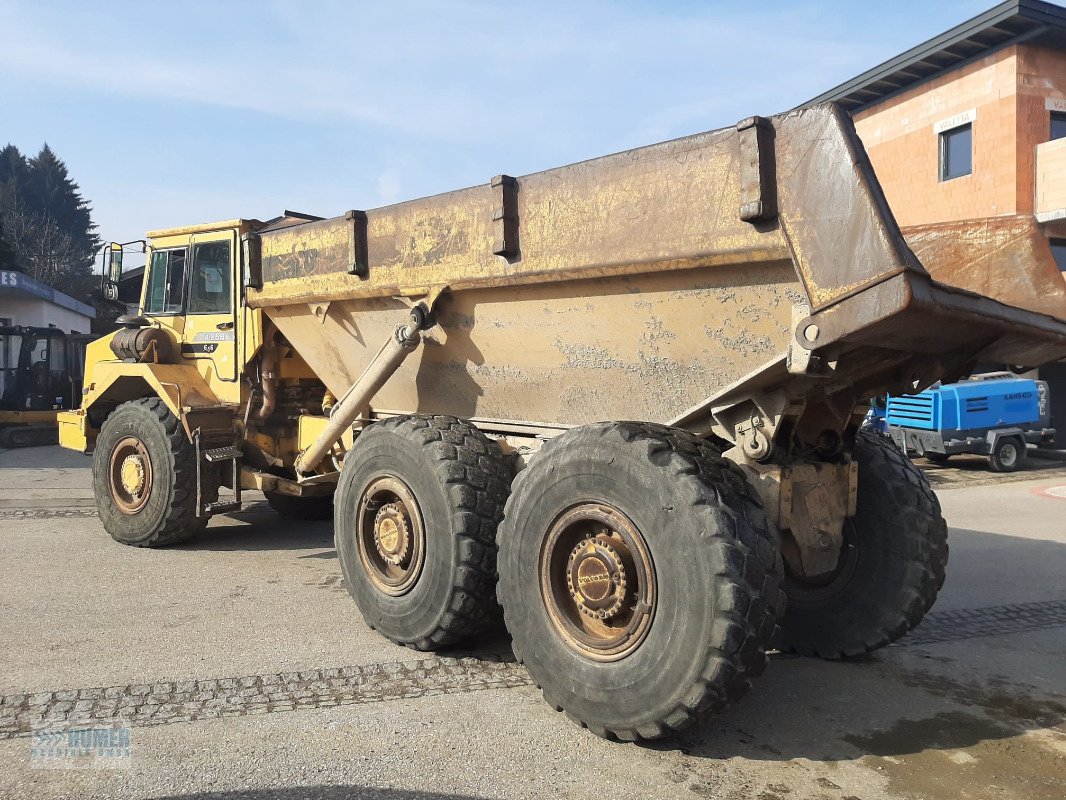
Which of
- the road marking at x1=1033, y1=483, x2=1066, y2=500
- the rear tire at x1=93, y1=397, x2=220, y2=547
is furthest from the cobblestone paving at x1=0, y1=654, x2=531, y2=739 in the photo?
the road marking at x1=1033, y1=483, x2=1066, y2=500

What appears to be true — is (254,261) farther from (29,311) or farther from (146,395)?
(29,311)

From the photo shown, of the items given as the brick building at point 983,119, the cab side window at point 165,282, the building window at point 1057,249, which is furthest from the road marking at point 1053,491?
the cab side window at point 165,282

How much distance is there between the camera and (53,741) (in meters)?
3.47

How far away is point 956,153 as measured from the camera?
719 inches

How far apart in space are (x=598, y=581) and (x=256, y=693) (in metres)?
1.80

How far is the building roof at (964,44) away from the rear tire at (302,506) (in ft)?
38.1

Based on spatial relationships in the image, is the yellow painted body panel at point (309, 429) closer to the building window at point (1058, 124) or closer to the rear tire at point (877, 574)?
the rear tire at point (877, 574)

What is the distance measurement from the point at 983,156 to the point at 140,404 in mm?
17453

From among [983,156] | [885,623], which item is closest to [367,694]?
[885,623]

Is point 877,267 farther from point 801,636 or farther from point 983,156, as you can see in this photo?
point 983,156

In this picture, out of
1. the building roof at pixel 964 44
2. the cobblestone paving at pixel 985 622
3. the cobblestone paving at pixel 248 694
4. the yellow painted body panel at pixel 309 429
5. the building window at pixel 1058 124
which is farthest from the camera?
the building window at pixel 1058 124

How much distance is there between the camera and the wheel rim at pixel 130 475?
23.6 ft

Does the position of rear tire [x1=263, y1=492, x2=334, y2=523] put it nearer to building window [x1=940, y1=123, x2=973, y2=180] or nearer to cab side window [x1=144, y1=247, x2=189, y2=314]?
cab side window [x1=144, y1=247, x2=189, y2=314]

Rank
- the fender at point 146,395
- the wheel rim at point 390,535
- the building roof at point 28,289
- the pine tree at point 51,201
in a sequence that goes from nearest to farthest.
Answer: the wheel rim at point 390,535, the fender at point 146,395, the building roof at point 28,289, the pine tree at point 51,201
